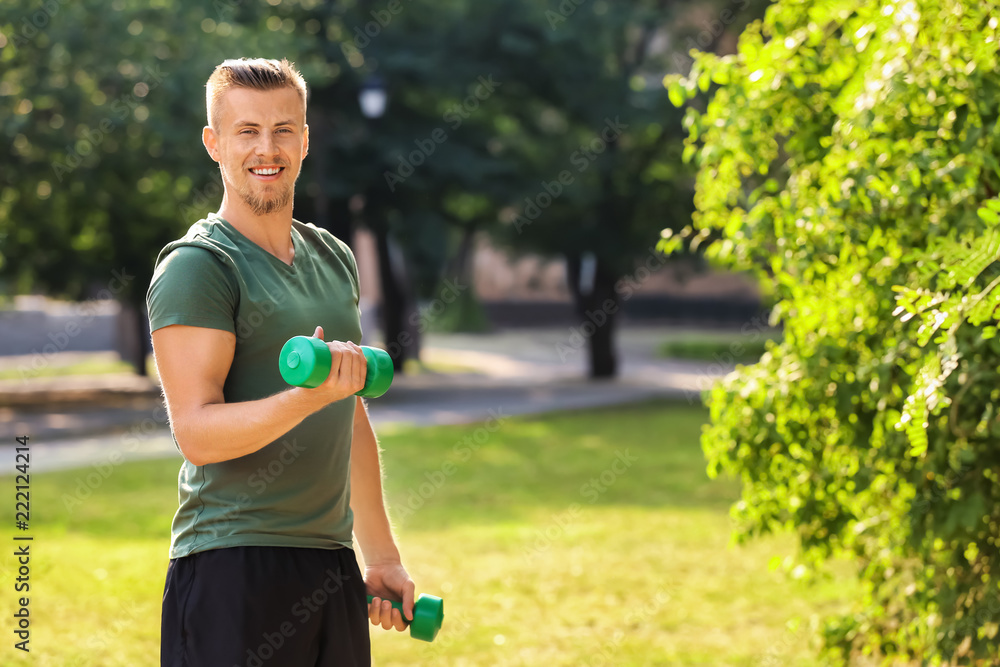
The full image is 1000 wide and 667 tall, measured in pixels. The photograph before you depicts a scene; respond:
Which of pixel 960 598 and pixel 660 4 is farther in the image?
pixel 660 4

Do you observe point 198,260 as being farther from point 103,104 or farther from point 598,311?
point 598,311

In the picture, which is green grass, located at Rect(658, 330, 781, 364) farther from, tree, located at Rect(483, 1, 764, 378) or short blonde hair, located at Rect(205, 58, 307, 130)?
short blonde hair, located at Rect(205, 58, 307, 130)

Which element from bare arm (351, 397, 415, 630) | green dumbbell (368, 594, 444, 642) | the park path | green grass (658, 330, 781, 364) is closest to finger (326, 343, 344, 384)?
bare arm (351, 397, 415, 630)

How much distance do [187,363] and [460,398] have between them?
17.7 meters

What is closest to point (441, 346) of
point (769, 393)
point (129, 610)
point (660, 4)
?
point (660, 4)

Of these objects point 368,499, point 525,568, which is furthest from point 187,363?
point 525,568

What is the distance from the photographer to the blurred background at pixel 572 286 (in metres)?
3.85

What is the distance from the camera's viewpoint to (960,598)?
3.74m

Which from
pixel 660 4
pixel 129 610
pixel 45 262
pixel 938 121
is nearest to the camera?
pixel 938 121

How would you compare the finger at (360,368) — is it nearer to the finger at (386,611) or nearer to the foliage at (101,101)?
the finger at (386,611)

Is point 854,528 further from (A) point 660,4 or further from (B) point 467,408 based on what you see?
(A) point 660,4

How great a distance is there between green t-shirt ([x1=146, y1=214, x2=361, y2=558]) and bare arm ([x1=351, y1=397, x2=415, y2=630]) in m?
0.24

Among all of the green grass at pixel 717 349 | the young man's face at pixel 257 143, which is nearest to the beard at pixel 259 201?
the young man's face at pixel 257 143

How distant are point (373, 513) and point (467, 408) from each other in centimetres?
1552
